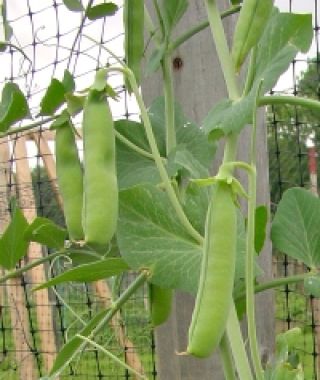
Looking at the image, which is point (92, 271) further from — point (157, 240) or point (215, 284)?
point (215, 284)

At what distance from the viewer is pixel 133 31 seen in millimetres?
649

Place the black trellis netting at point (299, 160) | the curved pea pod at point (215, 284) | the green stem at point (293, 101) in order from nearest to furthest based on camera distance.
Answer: the curved pea pod at point (215, 284) < the green stem at point (293, 101) < the black trellis netting at point (299, 160)

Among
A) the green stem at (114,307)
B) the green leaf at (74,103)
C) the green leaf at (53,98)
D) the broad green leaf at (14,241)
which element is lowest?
the green stem at (114,307)

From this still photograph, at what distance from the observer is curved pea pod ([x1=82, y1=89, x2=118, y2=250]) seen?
51 cm

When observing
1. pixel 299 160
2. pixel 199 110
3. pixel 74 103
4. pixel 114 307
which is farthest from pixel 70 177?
pixel 299 160

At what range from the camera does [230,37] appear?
3.02 ft

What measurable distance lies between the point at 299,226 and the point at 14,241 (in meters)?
0.29

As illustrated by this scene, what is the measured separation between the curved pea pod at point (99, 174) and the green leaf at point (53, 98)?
0.44 feet

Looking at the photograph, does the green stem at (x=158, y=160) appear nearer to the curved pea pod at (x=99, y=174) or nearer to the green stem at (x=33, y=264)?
the curved pea pod at (x=99, y=174)

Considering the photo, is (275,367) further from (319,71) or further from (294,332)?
(319,71)

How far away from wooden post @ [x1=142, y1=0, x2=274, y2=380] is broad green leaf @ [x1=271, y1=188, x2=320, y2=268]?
180 millimetres

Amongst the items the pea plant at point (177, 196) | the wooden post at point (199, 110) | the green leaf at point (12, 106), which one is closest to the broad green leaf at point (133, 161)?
the pea plant at point (177, 196)

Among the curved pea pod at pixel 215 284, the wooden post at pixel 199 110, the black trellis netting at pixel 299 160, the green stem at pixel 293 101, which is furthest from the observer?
the black trellis netting at pixel 299 160

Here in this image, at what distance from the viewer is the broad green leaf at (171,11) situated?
0.69 m
